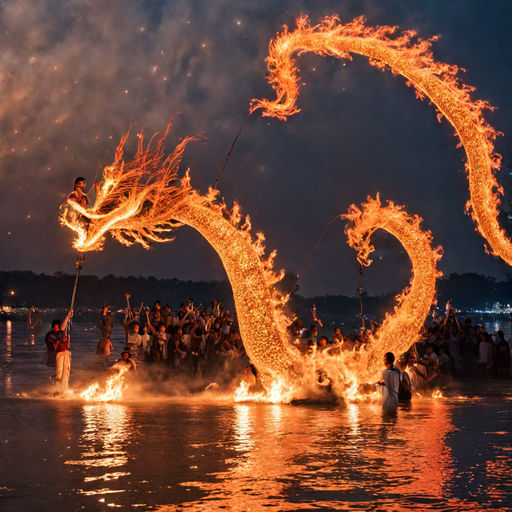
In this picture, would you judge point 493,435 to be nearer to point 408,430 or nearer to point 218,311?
point 408,430

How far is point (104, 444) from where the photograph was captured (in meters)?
10.1

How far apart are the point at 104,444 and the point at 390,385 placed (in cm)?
536

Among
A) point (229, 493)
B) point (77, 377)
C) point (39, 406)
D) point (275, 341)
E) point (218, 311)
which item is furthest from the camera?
point (218, 311)

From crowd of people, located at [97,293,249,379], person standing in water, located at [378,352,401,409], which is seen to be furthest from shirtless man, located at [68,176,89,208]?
crowd of people, located at [97,293,249,379]

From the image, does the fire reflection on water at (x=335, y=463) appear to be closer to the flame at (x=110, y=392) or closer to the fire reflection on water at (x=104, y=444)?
the fire reflection on water at (x=104, y=444)

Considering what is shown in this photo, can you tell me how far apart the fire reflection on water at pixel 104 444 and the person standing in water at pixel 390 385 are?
14.4ft

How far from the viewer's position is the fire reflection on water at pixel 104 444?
8150 mm

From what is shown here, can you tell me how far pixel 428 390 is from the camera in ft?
57.2

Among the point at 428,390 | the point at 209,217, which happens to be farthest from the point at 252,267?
the point at 428,390

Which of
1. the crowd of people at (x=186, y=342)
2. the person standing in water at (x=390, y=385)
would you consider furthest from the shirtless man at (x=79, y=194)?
the crowd of people at (x=186, y=342)

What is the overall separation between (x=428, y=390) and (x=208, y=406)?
18.9 ft

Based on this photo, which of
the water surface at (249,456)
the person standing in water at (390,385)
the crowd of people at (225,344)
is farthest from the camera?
the crowd of people at (225,344)

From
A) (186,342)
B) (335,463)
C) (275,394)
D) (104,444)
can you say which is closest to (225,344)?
(186,342)

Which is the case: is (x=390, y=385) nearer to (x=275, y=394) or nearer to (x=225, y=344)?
(x=275, y=394)
